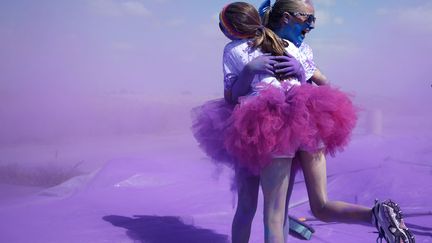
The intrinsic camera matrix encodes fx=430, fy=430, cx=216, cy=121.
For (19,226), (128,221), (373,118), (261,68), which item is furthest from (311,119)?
(373,118)

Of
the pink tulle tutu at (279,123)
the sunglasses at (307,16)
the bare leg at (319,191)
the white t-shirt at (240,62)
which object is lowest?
the bare leg at (319,191)

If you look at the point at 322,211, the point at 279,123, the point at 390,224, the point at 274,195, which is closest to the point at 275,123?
the point at 279,123

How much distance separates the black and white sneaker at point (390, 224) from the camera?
1266mm

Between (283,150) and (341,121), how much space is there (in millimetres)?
256

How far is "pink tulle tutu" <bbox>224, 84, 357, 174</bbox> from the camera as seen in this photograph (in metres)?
1.36

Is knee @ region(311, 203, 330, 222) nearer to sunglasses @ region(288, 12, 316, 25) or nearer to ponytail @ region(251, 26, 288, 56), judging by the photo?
ponytail @ region(251, 26, 288, 56)

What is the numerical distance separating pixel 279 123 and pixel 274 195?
245mm

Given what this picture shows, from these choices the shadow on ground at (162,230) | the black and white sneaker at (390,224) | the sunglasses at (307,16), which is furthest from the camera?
the shadow on ground at (162,230)

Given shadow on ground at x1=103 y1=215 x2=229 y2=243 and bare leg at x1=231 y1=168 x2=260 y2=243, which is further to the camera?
shadow on ground at x1=103 y1=215 x2=229 y2=243

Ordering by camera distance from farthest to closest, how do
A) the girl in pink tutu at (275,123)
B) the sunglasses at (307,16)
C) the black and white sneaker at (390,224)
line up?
the sunglasses at (307,16) → the girl in pink tutu at (275,123) → the black and white sneaker at (390,224)

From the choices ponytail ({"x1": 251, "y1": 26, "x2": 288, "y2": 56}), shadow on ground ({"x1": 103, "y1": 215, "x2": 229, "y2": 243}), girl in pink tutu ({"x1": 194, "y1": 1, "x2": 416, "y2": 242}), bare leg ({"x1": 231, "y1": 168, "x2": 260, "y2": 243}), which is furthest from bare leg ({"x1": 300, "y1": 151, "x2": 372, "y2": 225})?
shadow on ground ({"x1": 103, "y1": 215, "x2": 229, "y2": 243})

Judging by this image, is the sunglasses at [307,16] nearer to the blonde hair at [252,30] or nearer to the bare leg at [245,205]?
the blonde hair at [252,30]

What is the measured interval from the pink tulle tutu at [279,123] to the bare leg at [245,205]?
0.17 m

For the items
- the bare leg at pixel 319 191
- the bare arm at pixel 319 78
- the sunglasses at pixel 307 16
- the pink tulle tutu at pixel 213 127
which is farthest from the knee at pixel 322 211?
the sunglasses at pixel 307 16
